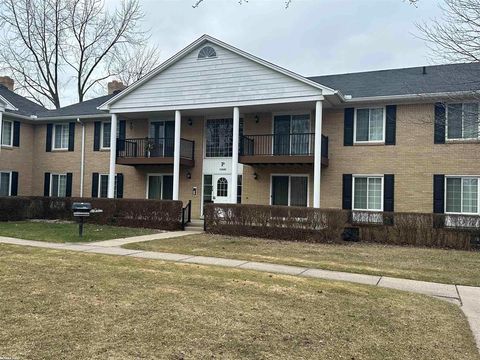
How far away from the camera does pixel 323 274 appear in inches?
340

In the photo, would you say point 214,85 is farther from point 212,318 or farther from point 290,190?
point 212,318

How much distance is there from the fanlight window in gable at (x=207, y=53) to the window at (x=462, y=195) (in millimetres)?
11014

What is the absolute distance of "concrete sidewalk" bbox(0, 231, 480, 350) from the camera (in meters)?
6.79

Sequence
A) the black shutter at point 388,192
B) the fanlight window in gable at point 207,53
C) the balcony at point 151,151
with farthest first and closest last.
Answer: the balcony at point 151,151, the fanlight window in gable at point 207,53, the black shutter at point 388,192

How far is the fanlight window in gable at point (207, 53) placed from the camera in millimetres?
19192

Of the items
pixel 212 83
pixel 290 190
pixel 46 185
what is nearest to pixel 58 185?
pixel 46 185

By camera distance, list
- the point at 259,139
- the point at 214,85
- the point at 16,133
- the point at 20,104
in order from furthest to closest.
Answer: the point at 20,104, the point at 16,133, the point at 259,139, the point at 214,85

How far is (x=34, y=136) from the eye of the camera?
24.7 meters

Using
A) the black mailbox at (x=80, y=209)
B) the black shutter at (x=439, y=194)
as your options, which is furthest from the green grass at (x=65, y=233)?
the black shutter at (x=439, y=194)

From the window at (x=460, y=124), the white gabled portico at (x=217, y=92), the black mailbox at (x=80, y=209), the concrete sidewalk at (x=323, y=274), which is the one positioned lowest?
the concrete sidewalk at (x=323, y=274)

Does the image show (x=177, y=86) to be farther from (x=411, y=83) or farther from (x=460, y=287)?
(x=460, y=287)

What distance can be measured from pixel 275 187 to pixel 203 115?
5163 mm

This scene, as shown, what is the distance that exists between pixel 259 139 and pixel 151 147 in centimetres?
547

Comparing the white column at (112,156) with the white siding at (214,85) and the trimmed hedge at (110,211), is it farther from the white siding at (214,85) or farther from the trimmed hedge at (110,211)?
the trimmed hedge at (110,211)
